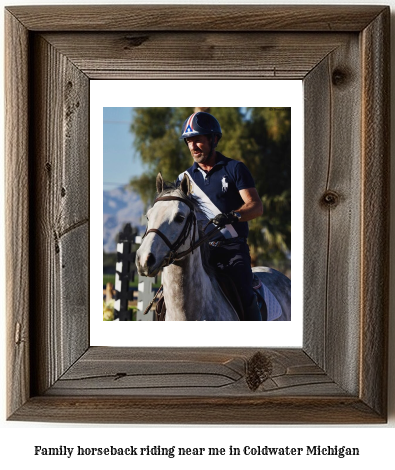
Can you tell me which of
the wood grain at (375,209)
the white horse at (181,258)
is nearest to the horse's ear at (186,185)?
the white horse at (181,258)

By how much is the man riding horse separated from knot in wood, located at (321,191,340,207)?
8 centimetres

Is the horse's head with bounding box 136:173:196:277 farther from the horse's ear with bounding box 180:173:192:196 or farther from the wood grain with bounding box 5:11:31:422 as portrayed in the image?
the wood grain with bounding box 5:11:31:422

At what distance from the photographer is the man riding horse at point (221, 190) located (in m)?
0.64

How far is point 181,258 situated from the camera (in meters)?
0.64

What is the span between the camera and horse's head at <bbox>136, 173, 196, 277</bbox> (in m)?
0.64

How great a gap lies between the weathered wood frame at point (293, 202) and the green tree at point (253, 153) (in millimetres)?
30

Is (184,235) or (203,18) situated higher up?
(203,18)

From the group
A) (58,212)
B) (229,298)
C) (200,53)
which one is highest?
(200,53)

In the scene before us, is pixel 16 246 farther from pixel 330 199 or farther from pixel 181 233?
pixel 330 199

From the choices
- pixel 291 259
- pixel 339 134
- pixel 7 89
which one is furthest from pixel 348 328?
pixel 7 89

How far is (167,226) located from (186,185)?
54 millimetres
